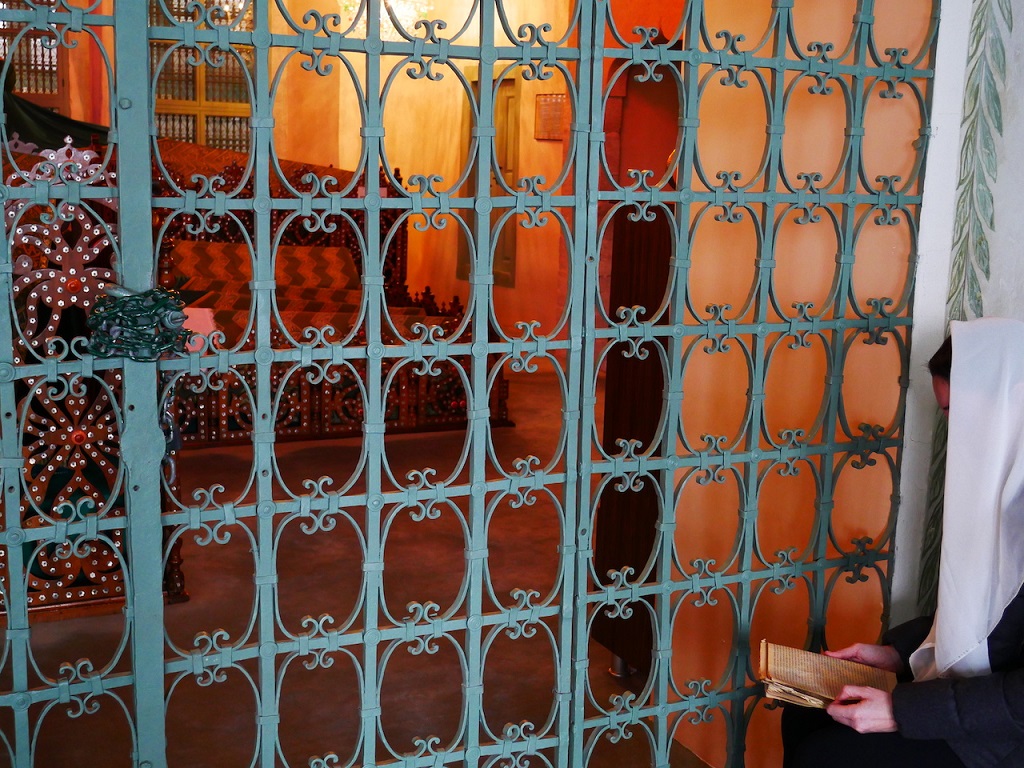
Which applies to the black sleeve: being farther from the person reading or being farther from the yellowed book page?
the yellowed book page

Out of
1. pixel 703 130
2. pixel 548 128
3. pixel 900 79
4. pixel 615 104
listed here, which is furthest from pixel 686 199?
pixel 548 128

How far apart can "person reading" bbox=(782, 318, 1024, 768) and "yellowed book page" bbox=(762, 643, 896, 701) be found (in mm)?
98

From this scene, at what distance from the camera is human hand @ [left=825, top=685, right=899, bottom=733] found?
2266mm

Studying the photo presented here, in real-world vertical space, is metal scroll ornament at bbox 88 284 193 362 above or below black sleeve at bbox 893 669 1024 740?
above

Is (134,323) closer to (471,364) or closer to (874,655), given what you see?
(471,364)

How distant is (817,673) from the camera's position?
99.4 inches

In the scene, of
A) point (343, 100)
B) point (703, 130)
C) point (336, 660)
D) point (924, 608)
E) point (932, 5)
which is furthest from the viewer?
point (343, 100)

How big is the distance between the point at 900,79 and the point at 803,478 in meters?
1.15

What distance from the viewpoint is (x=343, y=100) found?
11.2 meters

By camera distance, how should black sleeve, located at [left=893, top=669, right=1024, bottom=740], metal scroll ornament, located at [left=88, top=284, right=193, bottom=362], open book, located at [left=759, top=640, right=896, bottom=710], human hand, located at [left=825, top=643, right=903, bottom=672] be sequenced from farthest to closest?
human hand, located at [left=825, top=643, right=903, bottom=672], open book, located at [left=759, top=640, right=896, bottom=710], black sleeve, located at [left=893, top=669, right=1024, bottom=740], metal scroll ornament, located at [left=88, top=284, right=193, bottom=362]

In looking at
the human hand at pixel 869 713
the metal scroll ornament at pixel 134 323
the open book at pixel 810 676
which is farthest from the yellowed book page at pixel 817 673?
the metal scroll ornament at pixel 134 323

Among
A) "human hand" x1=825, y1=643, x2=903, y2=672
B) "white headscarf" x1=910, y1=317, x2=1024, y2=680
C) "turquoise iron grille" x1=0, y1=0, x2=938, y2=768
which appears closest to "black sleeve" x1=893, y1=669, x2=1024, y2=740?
"white headscarf" x1=910, y1=317, x2=1024, y2=680

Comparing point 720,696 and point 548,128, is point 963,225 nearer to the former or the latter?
point 720,696

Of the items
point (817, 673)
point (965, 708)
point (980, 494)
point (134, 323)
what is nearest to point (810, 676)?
point (817, 673)
